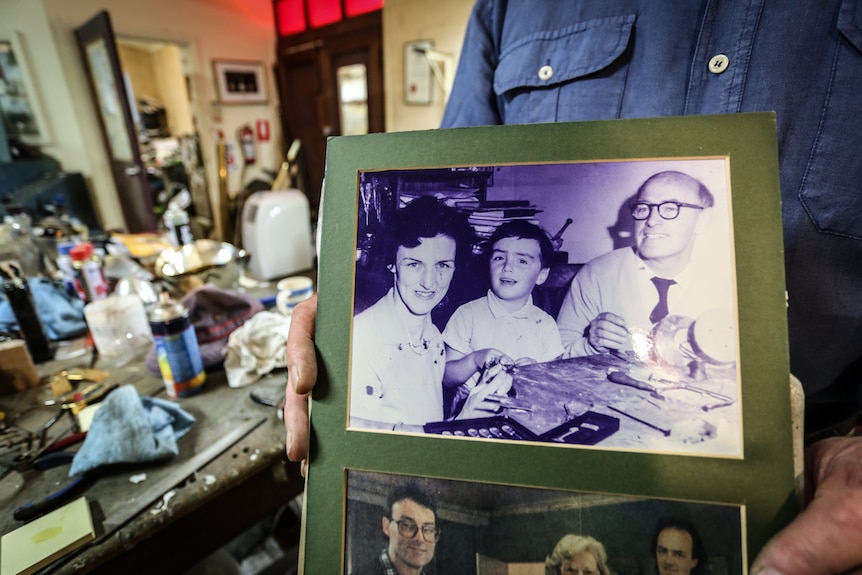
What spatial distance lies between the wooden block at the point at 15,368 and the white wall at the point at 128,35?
3.11 metres

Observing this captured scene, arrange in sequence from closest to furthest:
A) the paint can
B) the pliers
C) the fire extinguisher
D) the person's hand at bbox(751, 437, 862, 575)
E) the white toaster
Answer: the person's hand at bbox(751, 437, 862, 575) → the pliers → the paint can → the white toaster → the fire extinguisher

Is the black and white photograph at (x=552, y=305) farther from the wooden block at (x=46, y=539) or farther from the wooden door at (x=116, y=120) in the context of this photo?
the wooden door at (x=116, y=120)

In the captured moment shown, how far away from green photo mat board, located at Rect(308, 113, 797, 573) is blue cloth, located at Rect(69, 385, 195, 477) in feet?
1.27

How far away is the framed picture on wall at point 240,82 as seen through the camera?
3.91 metres

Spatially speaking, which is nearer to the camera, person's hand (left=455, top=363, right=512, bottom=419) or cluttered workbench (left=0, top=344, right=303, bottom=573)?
person's hand (left=455, top=363, right=512, bottom=419)

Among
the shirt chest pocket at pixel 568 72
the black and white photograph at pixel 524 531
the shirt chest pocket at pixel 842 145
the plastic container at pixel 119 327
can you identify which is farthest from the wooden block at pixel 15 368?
the shirt chest pocket at pixel 842 145

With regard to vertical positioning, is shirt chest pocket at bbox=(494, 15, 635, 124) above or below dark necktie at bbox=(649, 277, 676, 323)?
above

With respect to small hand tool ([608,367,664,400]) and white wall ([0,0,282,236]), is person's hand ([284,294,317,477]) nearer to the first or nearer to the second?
small hand tool ([608,367,664,400])

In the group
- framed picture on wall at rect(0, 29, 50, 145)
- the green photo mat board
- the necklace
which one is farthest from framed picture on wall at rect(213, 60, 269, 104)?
the necklace

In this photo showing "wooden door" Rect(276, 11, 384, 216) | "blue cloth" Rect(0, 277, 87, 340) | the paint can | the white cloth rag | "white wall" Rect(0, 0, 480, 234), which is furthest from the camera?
"wooden door" Rect(276, 11, 384, 216)

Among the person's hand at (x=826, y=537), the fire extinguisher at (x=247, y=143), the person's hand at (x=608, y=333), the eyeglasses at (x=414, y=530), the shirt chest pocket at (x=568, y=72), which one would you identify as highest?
the fire extinguisher at (x=247, y=143)

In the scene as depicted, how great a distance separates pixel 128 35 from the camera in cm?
321

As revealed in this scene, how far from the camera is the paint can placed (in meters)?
0.75

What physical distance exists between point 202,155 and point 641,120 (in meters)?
4.48
